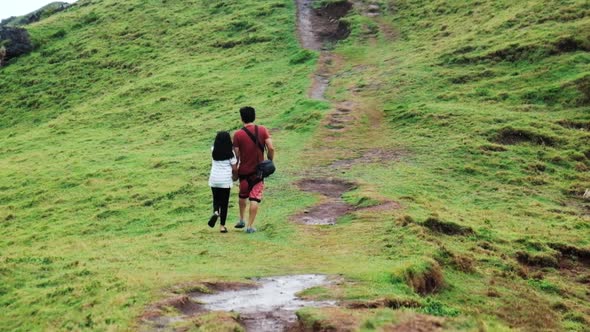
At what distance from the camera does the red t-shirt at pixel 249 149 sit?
49.6 feet

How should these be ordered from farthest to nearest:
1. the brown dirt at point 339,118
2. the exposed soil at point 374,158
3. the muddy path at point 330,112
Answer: the brown dirt at point 339,118, the exposed soil at point 374,158, the muddy path at point 330,112

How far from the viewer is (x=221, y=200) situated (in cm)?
1555

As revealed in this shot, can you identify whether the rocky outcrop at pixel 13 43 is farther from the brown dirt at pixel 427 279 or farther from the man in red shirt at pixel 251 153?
the brown dirt at pixel 427 279

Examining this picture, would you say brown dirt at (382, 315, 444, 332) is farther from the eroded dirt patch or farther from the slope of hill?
the slope of hill

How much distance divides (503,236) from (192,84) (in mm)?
27777

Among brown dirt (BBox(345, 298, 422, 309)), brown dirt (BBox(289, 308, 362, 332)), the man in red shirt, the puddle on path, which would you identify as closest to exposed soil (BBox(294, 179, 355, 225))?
the man in red shirt

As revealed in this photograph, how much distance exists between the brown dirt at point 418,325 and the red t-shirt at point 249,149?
726 centimetres

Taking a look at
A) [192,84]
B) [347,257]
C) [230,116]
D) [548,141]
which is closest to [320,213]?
[347,257]

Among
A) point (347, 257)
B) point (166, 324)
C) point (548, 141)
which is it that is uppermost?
point (166, 324)

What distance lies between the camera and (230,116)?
33031 mm

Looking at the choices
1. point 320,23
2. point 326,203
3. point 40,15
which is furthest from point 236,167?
point 40,15

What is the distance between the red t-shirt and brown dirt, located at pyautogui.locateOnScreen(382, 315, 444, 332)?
726 centimetres

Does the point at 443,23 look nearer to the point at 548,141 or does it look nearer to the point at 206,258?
the point at 548,141

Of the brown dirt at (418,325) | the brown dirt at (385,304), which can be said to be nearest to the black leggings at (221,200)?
the brown dirt at (385,304)
